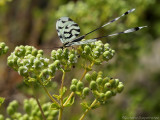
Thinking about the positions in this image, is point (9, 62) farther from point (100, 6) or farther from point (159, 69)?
point (159, 69)

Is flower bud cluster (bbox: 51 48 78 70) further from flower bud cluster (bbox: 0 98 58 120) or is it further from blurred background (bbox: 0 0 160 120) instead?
flower bud cluster (bbox: 0 98 58 120)

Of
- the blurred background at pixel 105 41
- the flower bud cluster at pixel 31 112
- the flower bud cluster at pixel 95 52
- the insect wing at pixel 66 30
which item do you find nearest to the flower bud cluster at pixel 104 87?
the flower bud cluster at pixel 95 52

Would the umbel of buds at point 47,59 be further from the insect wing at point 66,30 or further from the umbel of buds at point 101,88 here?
the insect wing at point 66,30

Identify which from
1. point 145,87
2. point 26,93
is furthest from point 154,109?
point 26,93

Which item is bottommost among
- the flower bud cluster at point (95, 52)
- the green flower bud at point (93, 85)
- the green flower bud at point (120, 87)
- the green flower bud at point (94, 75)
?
the green flower bud at point (120, 87)

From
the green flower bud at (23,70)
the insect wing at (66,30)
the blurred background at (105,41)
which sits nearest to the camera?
the green flower bud at (23,70)

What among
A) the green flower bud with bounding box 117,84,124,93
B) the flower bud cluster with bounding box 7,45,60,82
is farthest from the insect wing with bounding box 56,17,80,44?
the green flower bud with bounding box 117,84,124,93
